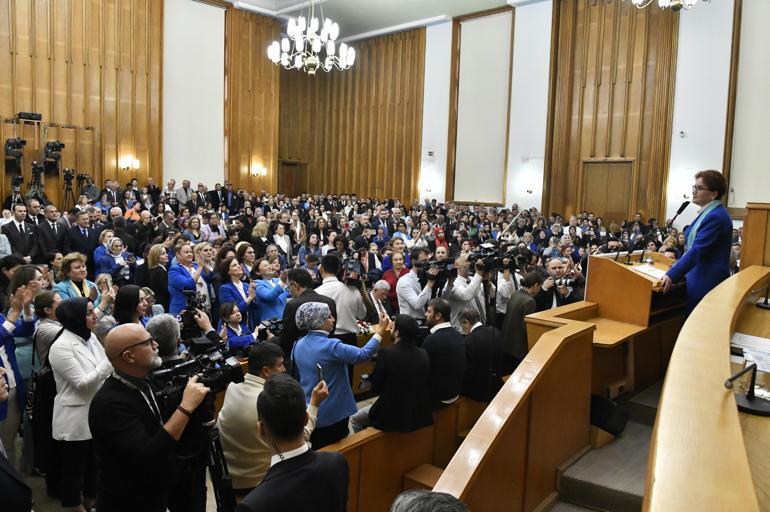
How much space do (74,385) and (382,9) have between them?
53.4ft

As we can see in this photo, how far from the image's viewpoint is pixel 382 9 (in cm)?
1709

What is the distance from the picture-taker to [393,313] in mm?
6004

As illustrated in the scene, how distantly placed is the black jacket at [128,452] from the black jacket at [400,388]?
139 centimetres

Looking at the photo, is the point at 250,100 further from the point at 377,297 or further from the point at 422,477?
the point at 422,477

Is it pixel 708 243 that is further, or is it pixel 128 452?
pixel 708 243

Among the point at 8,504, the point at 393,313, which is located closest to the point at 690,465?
the point at 8,504

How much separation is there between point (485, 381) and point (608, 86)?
42.1 ft

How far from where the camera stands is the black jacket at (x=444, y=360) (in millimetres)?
3660

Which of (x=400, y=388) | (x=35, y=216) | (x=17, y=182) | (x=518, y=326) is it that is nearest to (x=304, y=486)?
(x=400, y=388)

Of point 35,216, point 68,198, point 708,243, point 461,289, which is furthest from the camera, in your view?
point 68,198

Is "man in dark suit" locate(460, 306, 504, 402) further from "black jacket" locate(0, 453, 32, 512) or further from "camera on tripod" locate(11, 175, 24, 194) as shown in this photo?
"camera on tripod" locate(11, 175, 24, 194)

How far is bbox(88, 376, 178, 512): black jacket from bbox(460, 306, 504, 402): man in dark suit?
225cm

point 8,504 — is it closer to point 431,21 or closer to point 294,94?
point 431,21

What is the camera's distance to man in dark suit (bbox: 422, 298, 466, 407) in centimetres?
366
